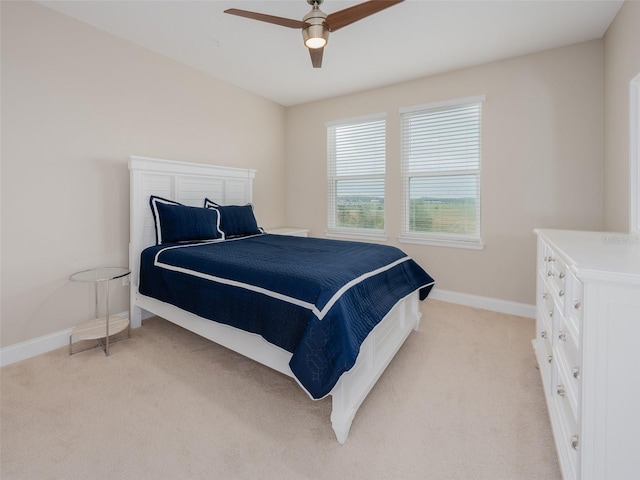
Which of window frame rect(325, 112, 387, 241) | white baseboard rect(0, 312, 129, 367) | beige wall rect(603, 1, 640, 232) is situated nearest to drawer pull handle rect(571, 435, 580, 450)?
beige wall rect(603, 1, 640, 232)

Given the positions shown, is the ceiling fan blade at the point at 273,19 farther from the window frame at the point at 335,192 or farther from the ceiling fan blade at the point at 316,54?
the window frame at the point at 335,192

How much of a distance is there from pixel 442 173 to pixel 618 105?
148 centimetres

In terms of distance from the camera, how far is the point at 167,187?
9.96 ft

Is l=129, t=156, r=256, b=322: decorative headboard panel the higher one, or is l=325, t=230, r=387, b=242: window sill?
l=129, t=156, r=256, b=322: decorative headboard panel

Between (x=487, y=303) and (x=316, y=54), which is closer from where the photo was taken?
(x=316, y=54)

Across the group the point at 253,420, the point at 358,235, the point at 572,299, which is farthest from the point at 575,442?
the point at 358,235

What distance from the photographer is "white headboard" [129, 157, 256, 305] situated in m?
2.76

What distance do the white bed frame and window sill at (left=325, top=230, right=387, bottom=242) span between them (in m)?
1.24

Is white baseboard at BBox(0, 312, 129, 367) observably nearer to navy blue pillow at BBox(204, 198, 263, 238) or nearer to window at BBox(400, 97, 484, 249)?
navy blue pillow at BBox(204, 198, 263, 238)

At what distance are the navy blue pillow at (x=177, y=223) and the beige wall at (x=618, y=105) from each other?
11.1ft

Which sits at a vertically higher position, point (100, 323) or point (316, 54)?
point (316, 54)

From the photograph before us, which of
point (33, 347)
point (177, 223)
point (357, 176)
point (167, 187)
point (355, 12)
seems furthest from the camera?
point (357, 176)

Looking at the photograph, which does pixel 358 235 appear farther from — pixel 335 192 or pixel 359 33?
pixel 359 33

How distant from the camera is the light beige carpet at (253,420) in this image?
135 cm
